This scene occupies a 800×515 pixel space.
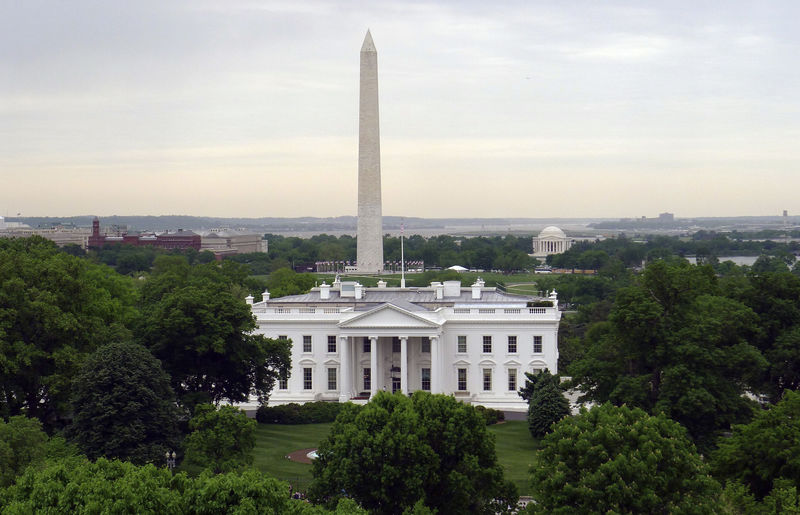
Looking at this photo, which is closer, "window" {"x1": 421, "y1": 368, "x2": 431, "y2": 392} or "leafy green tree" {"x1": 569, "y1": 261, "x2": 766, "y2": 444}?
"leafy green tree" {"x1": 569, "y1": 261, "x2": 766, "y2": 444}

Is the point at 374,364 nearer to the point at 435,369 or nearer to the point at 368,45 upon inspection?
the point at 435,369

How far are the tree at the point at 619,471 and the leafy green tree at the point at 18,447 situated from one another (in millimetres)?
19270

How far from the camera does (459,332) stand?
78.6m

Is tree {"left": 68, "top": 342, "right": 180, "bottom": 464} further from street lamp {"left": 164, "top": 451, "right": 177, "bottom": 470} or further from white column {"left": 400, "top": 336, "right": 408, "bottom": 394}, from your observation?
white column {"left": 400, "top": 336, "right": 408, "bottom": 394}

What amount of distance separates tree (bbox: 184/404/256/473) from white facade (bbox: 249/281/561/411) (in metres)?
28.0

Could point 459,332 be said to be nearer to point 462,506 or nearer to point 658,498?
point 462,506

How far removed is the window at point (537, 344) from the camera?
77.4 m

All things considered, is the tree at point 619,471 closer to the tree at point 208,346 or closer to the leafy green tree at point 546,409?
the leafy green tree at point 546,409

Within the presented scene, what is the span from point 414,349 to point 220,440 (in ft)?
104

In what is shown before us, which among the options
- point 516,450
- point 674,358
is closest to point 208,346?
point 516,450

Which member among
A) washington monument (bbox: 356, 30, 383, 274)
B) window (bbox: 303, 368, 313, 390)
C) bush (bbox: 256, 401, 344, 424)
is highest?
washington monument (bbox: 356, 30, 383, 274)

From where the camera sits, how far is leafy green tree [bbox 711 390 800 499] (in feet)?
137

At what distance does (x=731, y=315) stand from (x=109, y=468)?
34707 mm

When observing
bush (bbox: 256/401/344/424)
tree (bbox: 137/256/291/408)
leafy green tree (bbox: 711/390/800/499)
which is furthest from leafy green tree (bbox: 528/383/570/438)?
leafy green tree (bbox: 711/390/800/499)
